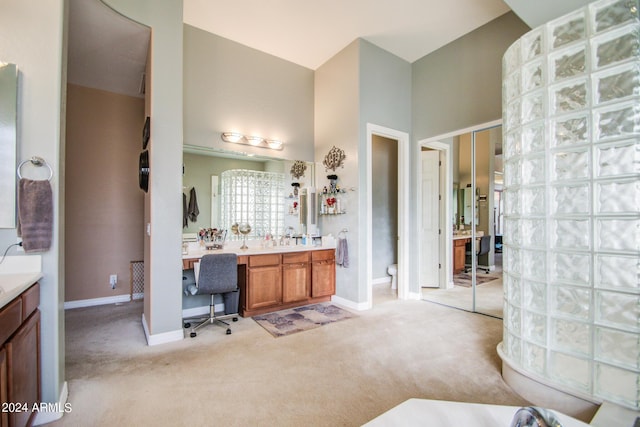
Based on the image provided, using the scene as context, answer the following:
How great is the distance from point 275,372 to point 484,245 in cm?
302

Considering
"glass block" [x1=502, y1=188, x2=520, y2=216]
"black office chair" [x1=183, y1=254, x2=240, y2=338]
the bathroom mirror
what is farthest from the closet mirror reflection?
the bathroom mirror

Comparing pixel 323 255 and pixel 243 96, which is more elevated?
pixel 243 96

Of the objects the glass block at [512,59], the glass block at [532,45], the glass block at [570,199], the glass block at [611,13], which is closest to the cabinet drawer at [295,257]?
the glass block at [570,199]

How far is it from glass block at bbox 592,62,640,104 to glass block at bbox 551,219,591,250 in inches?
28.1

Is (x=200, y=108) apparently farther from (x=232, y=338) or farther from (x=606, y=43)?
(x=606, y=43)

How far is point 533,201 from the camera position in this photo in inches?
77.2

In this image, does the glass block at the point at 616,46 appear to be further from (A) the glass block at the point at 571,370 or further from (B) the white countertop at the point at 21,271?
(B) the white countertop at the point at 21,271

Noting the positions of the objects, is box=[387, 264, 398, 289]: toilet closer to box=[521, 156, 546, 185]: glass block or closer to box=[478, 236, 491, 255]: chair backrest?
box=[478, 236, 491, 255]: chair backrest

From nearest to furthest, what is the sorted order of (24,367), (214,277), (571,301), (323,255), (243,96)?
1. (24,367)
2. (571,301)
3. (214,277)
4. (243,96)
5. (323,255)

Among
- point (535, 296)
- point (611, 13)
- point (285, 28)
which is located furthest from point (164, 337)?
point (611, 13)

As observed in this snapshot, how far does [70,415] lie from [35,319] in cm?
68

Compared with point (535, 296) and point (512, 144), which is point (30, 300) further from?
point (512, 144)

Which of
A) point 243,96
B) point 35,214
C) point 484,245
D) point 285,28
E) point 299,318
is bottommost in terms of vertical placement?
point 299,318

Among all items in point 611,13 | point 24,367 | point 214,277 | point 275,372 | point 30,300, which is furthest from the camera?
point 214,277
